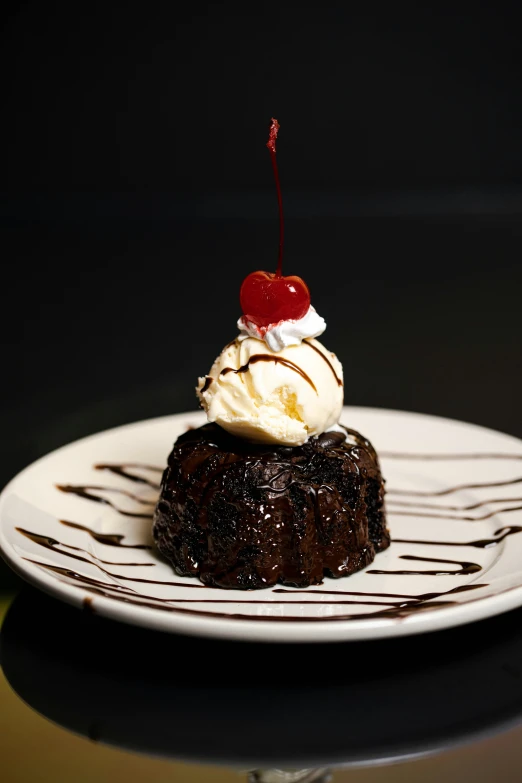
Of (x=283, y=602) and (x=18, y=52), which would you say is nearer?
(x=283, y=602)

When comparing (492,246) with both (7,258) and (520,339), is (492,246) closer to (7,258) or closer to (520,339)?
(520,339)

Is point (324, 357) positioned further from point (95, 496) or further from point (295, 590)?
point (95, 496)

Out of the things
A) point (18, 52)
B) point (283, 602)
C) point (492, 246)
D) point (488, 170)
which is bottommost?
point (283, 602)

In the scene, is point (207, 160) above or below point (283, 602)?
above

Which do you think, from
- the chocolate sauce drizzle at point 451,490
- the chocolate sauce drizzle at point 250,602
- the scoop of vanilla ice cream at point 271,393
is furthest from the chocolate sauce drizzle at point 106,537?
the chocolate sauce drizzle at point 451,490

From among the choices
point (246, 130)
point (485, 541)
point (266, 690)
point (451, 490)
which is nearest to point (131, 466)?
point (451, 490)

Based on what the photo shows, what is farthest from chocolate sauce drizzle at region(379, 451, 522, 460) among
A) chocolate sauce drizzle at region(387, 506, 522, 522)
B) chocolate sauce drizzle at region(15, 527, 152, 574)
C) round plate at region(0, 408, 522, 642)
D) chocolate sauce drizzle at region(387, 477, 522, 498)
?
chocolate sauce drizzle at region(15, 527, 152, 574)

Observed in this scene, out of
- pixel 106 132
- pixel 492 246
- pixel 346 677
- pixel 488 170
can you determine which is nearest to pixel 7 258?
pixel 106 132
